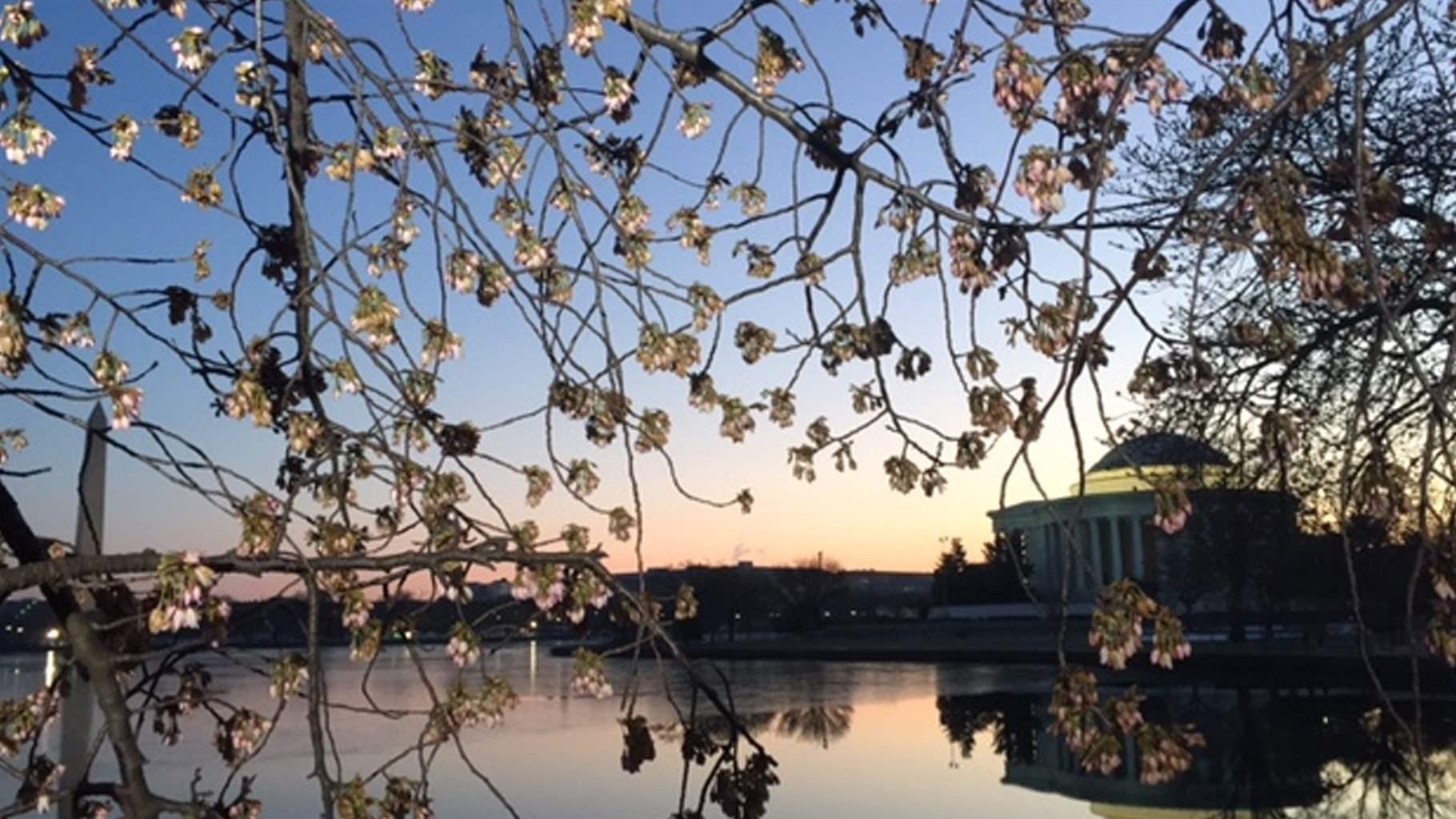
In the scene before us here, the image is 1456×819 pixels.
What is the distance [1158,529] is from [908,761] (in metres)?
15.6

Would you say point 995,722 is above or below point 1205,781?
above

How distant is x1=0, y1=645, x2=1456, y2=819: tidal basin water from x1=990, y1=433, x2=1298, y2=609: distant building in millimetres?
2182

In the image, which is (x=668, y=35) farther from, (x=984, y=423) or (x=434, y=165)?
(x=984, y=423)

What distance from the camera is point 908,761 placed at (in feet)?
60.4

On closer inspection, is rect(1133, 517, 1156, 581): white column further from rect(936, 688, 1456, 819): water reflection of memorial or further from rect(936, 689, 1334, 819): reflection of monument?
rect(936, 688, 1456, 819): water reflection of memorial

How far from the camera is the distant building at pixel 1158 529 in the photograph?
309 centimetres

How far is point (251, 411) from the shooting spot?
328 centimetres

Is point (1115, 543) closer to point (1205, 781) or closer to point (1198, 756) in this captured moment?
point (1198, 756)

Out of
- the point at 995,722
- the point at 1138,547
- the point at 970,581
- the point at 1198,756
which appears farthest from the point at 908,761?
the point at 970,581

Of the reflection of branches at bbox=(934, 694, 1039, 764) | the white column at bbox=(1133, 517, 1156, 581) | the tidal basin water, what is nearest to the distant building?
the white column at bbox=(1133, 517, 1156, 581)

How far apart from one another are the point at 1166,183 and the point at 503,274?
34.9 feet

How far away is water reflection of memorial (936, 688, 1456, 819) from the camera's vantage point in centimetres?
1397

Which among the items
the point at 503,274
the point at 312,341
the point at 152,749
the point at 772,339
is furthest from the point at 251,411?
the point at 152,749

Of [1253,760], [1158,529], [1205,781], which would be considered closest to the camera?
[1158,529]
